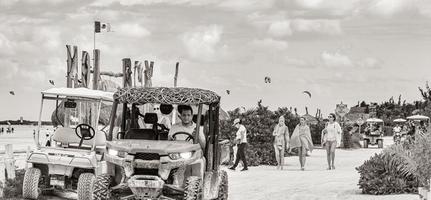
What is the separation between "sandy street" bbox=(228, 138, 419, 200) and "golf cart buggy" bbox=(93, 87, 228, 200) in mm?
3888

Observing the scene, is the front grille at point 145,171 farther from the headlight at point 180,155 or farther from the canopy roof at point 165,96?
the canopy roof at point 165,96

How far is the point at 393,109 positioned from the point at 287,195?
318ft

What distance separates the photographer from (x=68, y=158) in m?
16.5

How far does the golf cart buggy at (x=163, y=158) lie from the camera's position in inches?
493

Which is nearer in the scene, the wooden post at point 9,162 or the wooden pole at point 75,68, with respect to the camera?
the wooden post at point 9,162

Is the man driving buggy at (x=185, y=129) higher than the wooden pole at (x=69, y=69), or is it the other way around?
the wooden pole at (x=69, y=69)

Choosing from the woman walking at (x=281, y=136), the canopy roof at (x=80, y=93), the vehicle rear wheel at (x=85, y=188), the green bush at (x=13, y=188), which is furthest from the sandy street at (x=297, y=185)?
the green bush at (x=13, y=188)

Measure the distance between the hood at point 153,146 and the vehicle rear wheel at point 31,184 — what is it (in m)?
4.07

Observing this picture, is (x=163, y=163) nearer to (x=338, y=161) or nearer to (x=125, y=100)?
(x=125, y=100)

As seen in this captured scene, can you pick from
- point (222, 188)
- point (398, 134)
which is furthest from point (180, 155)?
point (398, 134)

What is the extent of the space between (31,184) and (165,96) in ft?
16.0

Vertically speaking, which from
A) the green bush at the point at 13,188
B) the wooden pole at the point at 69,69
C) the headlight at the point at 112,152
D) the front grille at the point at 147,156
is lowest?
the green bush at the point at 13,188

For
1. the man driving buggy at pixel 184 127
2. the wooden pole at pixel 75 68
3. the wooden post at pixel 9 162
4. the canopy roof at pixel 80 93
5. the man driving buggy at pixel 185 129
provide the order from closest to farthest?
1. the man driving buggy at pixel 185 129
2. the man driving buggy at pixel 184 127
3. the canopy roof at pixel 80 93
4. the wooden post at pixel 9 162
5. the wooden pole at pixel 75 68

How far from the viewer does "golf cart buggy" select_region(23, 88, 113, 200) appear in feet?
53.8
